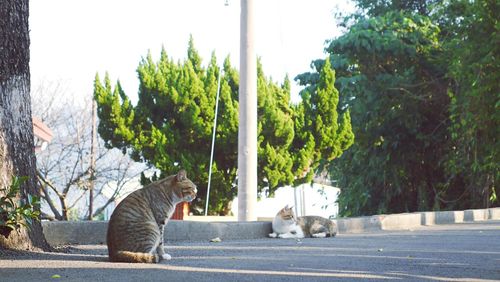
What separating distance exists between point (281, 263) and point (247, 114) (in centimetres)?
647

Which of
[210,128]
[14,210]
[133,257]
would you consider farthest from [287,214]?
[210,128]

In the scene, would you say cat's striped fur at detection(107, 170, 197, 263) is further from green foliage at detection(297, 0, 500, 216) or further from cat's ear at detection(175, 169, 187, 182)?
green foliage at detection(297, 0, 500, 216)

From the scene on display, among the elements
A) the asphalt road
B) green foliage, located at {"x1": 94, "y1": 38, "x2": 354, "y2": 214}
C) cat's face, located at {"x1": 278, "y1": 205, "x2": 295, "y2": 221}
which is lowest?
the asphalt road

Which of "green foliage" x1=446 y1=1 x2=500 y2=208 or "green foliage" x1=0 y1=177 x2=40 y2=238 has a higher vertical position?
"green foliage" x1=446 y1=1 x2=500 y2=208

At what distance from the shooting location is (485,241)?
12.4m

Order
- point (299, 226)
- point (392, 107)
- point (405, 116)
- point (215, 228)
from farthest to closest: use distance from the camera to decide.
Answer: point (392, 107) < point (405, 116) < point (299, 226) < point (215, 228)

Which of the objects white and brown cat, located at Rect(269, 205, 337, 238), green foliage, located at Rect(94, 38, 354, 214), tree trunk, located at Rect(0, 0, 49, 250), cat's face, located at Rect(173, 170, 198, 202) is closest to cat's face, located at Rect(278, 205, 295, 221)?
white and brown cat, located at Rect(269, 205, 337, 238)

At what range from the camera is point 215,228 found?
1264cm

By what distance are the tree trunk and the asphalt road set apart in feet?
2.18

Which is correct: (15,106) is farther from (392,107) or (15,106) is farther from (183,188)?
(392,107)

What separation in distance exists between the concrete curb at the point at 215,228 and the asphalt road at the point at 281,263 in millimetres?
397

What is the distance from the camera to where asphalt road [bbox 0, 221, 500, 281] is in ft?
23.1

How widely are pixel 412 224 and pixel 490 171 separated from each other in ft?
31.8

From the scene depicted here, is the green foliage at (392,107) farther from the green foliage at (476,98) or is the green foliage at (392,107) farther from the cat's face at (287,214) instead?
the cat's face at (287,214)
